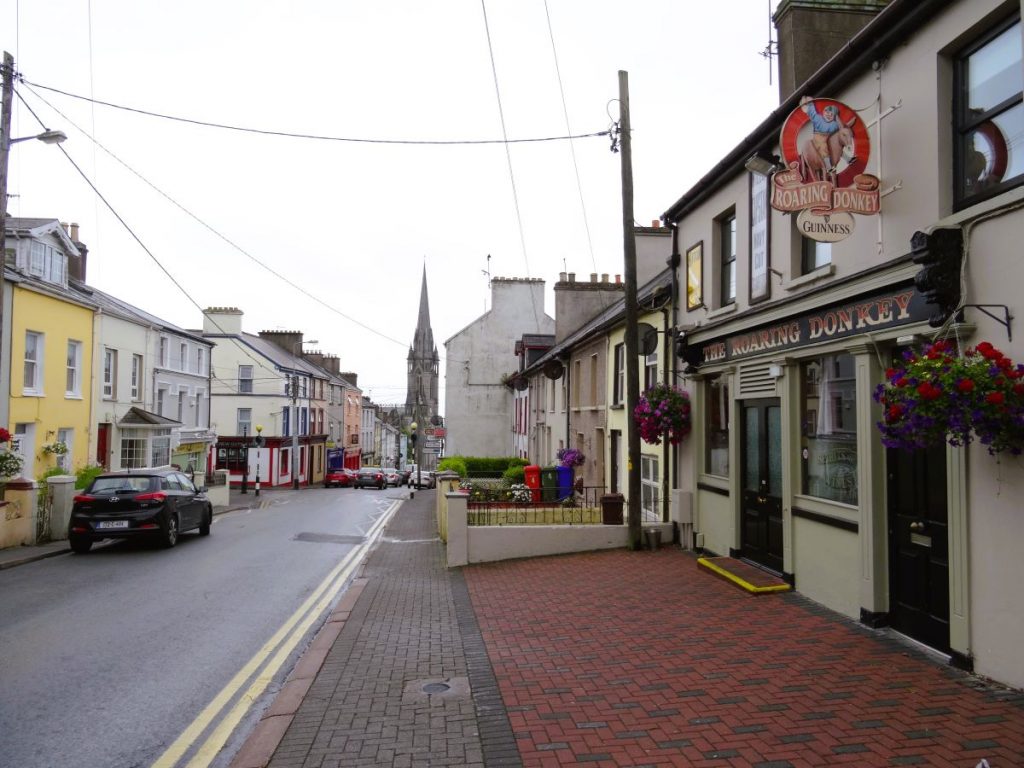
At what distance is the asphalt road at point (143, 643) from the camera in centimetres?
491

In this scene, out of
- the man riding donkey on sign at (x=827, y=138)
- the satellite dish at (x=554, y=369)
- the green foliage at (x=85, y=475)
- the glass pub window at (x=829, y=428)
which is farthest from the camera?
the satellite dish at (x=554, y=369)

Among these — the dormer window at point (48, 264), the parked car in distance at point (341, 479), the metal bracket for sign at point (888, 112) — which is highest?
the dormer window at point (48, 264)

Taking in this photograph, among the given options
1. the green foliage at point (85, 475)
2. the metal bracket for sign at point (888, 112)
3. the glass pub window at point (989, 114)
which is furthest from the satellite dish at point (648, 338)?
the green foliage at point (85, 475)

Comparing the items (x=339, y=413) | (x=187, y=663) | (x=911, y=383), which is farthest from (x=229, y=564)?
(x=339, y=413)

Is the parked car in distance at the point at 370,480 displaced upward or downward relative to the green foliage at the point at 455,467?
downward

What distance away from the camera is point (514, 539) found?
475 inches

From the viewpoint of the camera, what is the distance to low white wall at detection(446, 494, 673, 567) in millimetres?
11844

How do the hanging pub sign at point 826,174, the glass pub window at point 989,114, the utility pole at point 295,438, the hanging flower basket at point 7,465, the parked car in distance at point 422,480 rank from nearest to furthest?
the glass pub window at point 989,114 < the hanging pub sign at point 826,174 < the hanging flower basket at point 7,465 < the parked car in distance at point 422,480 < the utility pole at point 295,438

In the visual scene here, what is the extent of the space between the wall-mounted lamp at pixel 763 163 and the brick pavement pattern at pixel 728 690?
16.7 feet

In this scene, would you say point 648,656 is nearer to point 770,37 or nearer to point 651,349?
point 651,349

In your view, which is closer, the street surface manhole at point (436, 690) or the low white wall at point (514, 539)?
the street surface manhole at point (436, 690)

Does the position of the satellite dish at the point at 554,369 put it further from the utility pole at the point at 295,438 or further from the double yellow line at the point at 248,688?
the utility pole at the point at 295,438

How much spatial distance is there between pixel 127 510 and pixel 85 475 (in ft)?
31.5

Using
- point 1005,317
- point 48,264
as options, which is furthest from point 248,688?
point 48,264
